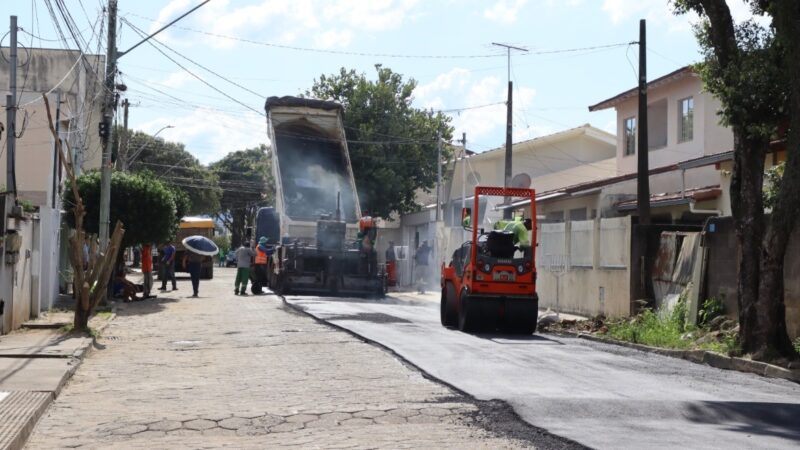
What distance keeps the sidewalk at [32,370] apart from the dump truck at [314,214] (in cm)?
1211

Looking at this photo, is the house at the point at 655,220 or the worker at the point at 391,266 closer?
the house at the point at 655,220

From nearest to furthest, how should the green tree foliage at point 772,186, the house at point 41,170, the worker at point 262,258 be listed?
the green tree foliage at point 772,186
the house at point 41,170
the worker at point 262,258

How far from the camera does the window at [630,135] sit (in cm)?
3494

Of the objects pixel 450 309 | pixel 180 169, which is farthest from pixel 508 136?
pixel 180 169

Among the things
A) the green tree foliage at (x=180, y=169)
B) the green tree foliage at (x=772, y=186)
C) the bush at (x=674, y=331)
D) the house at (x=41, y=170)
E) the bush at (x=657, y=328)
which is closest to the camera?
the bush at (x=674, y=331)

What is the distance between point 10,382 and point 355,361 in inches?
165

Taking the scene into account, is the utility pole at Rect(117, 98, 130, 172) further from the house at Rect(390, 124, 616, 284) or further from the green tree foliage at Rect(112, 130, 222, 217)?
the green tree foliage at Rect(112, 130, 222, 217)

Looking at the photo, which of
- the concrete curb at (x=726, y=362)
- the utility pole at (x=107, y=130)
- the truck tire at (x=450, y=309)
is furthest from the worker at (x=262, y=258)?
the concrete curb at (x=726, y=362)

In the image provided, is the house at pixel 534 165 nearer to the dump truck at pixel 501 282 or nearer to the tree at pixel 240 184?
the dump truck at pixel 501 282

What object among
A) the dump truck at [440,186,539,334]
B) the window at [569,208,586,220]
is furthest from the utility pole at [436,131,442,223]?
the dump truck at [440,186,539,334]

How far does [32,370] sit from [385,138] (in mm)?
35437

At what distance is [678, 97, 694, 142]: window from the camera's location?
30.9 meters

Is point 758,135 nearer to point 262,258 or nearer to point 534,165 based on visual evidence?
point 262,258

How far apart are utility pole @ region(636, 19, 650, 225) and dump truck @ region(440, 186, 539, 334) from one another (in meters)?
3.78
